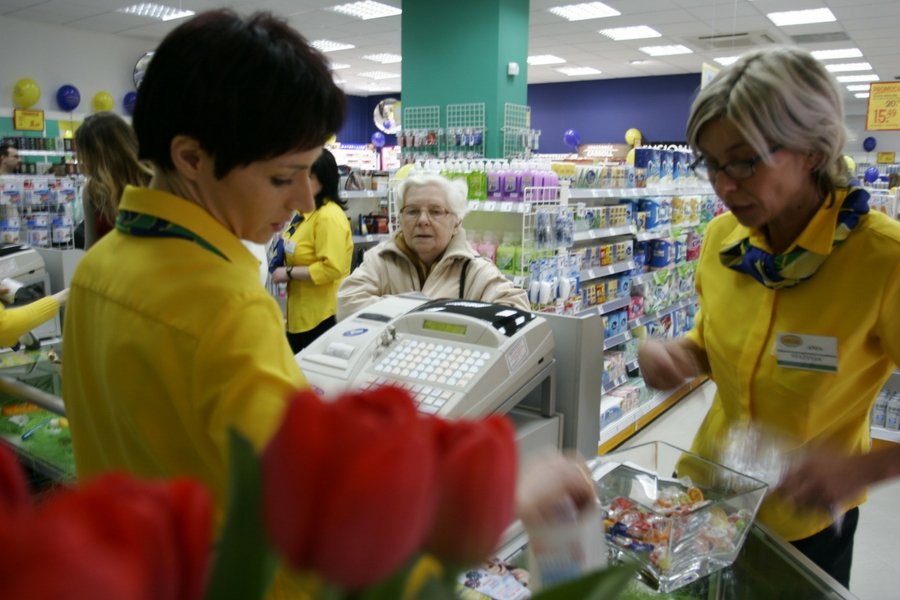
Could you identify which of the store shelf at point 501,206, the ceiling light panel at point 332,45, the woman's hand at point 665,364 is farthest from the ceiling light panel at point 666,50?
the woman's hand at point 665,364

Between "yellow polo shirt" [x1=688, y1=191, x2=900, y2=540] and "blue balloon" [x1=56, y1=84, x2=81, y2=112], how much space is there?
12.3 metres

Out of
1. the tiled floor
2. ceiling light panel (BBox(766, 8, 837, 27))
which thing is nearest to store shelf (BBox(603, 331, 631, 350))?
the tiled floor

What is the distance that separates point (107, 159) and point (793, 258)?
10.1 ft

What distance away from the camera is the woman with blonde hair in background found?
10.7 feet

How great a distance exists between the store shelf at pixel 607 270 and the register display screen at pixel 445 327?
10.2 feet

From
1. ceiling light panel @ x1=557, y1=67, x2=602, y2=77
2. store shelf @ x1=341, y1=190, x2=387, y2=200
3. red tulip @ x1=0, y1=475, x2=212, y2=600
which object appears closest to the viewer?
red tulip @ x1=0, y1=475, x2=212, y2=600

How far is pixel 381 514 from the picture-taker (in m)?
0.28

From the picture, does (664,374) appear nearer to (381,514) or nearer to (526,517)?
(526,517)

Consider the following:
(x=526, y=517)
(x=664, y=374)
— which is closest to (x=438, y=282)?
(x=664, y=374)

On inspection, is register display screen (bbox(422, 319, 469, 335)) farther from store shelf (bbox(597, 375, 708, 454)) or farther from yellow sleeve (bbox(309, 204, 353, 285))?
store shelf (bbox(597, 375, 708, 454))

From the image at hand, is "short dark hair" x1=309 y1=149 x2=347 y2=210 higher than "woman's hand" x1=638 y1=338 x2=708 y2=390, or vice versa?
"short dark hair" x1=309 y1=149 x2=347 y2=210

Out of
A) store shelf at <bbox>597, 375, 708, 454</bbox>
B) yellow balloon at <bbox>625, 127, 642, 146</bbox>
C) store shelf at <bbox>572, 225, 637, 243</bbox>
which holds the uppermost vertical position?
yellow balloon at <bbox>625, 127, 642, 146</bbox>

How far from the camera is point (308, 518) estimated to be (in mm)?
289

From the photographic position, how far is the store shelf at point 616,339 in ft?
16.8
